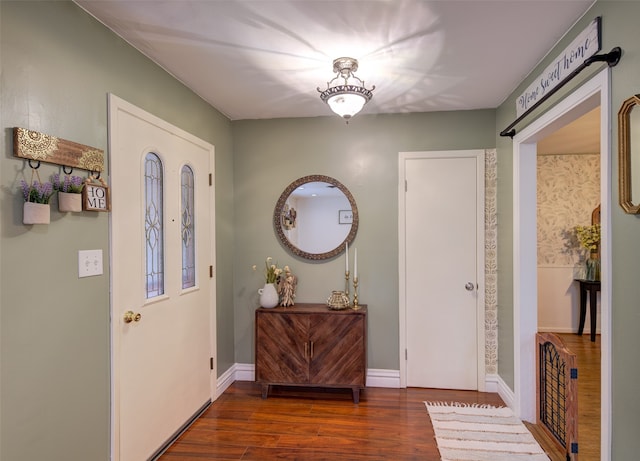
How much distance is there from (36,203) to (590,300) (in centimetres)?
572

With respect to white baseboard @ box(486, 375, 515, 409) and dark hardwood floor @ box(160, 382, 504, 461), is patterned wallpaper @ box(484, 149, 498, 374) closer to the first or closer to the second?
white baseboard @ box(486, 375, 515, 409)

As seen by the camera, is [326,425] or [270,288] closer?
[326,425]

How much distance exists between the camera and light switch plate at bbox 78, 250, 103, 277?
5.75 ft

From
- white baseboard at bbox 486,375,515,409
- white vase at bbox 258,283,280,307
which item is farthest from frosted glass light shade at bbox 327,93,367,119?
white baseboard at bbox 486,375,515,409

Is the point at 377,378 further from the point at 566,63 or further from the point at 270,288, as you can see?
the point at 566,63

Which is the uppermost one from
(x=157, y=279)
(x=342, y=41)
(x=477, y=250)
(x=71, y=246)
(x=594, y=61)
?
(x=342, y=41)

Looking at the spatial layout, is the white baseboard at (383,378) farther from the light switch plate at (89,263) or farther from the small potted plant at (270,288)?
the light switch plate at (89,263)

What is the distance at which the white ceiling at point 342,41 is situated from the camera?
1.80 metres

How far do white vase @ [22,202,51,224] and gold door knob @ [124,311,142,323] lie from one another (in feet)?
2.43

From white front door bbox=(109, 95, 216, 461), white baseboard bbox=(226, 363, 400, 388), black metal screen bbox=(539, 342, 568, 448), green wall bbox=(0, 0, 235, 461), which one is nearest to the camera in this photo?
green wall bbox=(0, 0, 235, 461)

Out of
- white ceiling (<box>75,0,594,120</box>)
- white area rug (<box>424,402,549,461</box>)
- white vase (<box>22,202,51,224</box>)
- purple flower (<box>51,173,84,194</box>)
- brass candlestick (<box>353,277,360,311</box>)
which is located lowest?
white area rug (<box>424,402,549,461</box>)

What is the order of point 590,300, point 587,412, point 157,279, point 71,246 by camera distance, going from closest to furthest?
point 71,246
point 157,279
point 587,412
point 590,300

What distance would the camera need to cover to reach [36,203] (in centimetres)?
147

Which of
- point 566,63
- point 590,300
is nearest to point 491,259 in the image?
point 566,63
